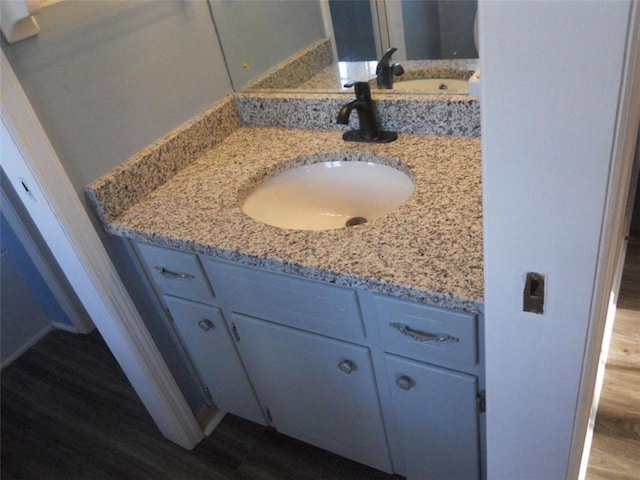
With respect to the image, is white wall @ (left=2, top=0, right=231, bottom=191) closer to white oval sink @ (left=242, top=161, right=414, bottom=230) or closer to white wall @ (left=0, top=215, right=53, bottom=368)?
white oval sink @ (left=242, top=161, right=414, bottom=230)

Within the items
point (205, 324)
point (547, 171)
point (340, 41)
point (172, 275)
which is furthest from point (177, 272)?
point (547, 171)

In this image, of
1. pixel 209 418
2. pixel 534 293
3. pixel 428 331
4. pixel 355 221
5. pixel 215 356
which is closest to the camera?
pixel 534 293

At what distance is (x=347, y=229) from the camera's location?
3.52 ft

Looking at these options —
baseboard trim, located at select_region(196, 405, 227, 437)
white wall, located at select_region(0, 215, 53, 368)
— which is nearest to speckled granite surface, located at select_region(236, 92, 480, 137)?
baseboard trim, located at select_region(196, 405, 227, 437)

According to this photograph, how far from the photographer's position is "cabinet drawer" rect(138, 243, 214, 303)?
1229 mm

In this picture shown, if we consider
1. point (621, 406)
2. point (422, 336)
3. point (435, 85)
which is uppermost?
point (435, 85)

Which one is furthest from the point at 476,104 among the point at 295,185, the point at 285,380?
the point at 285,380

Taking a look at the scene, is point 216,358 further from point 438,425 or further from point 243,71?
point 243,71

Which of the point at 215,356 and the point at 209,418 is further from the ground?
the point at 215,356

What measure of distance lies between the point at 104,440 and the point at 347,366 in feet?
3.60

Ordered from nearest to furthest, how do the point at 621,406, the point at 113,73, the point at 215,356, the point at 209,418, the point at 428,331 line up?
the point at 428,331 → the point at 113,73 → the point at 215,356 → the point at 621,406 → the point at 209,418

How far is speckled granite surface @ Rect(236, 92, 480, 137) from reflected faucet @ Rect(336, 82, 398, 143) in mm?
30

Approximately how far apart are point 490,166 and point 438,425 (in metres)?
0.75

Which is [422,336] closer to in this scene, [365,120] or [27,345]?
[365,120]
